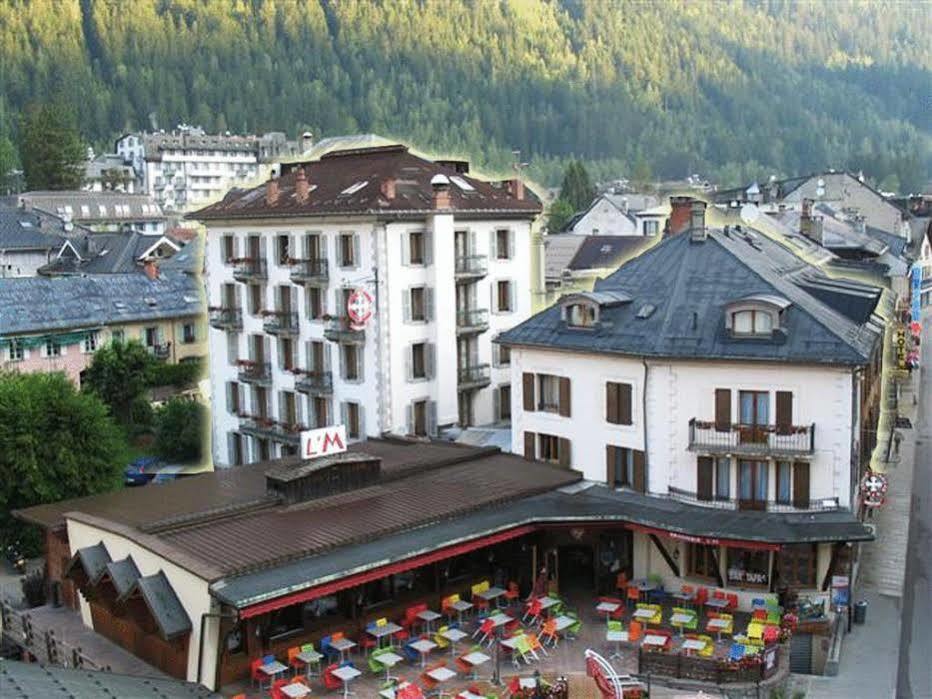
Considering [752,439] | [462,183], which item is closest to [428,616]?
[752,439]

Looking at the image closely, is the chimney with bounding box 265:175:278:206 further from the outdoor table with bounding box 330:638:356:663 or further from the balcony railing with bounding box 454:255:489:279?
the outdoor table with bounding box 330:638:356:663

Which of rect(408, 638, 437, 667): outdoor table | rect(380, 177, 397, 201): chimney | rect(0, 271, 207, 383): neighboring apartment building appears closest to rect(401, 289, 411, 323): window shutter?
rect(380, 177, 397, 201): chimney

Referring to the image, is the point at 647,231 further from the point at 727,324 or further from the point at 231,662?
the point at 231,662

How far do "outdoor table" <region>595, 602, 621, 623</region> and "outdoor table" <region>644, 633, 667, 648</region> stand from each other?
229cm

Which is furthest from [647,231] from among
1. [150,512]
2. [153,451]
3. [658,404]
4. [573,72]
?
[150,512]

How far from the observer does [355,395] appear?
157 feet

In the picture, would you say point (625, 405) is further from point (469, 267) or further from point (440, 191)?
point (440, 191)

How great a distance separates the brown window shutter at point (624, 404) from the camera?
3634 cm

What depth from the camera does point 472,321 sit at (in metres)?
49.2

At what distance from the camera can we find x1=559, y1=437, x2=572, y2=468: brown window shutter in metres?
38.3

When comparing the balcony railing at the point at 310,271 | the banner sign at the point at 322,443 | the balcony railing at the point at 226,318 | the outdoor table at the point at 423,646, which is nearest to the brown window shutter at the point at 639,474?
the banner sign at the point at 322,443

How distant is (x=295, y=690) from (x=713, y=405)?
1546cm

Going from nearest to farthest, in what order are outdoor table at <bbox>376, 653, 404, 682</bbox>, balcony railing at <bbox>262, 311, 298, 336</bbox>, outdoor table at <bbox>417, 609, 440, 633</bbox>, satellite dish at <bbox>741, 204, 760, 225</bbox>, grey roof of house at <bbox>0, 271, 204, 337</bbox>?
outdoor table at <bbox>376, 653, 404, 682</bbox>
outdoor table at <bbox>417, 609, 440, 633</bbox>
balcony railing at <bbox>262, 311, 298, 336</bbox>
grey roof of house at <bbox>0, 271, 204, 337</bbox>
satellite dish at <bbox>741, 204, 760, 225</bbox>

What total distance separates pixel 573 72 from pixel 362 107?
4555 centimetres
